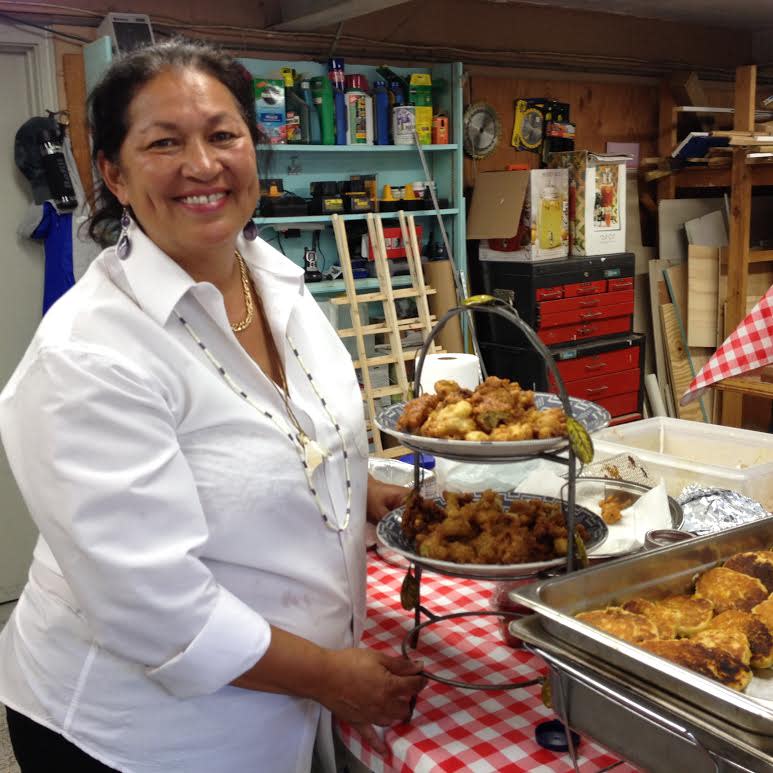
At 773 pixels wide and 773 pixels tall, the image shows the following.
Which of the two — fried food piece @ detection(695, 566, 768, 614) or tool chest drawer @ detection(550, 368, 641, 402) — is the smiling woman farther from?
tool chest drawer @ detection(550, 368, 641, 402)

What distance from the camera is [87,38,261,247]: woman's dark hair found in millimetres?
1188

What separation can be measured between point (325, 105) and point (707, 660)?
3.52 metres

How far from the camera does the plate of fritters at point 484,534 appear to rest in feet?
3.76

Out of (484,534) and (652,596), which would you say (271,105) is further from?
(652,596)

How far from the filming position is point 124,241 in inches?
48.8

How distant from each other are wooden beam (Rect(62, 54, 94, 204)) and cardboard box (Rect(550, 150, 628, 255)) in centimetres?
251

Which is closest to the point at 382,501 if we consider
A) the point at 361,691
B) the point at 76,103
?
the point at 361,691

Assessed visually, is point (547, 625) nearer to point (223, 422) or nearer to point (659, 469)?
point (223, 422)

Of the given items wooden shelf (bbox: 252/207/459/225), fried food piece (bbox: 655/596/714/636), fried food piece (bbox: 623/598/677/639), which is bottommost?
fried food piece (bbox: 655/596/714/636)

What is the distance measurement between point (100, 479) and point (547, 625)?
1.84 ft

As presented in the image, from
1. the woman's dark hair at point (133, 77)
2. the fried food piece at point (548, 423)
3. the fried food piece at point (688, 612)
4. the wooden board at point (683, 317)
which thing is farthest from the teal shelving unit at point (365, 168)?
the fried food piece at point (688, 612)

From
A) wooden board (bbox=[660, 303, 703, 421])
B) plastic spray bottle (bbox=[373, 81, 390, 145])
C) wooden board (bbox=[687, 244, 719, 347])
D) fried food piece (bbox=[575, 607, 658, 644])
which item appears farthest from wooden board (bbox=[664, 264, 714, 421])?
fried food piece (bbox=[575, 607, 658, 644])

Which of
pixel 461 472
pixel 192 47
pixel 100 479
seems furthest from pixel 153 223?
pixel 461 472

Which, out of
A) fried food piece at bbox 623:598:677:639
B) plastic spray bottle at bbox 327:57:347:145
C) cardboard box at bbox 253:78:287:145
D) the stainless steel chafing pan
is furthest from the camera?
plastic spray bottle at bbox 327:57:347:145
